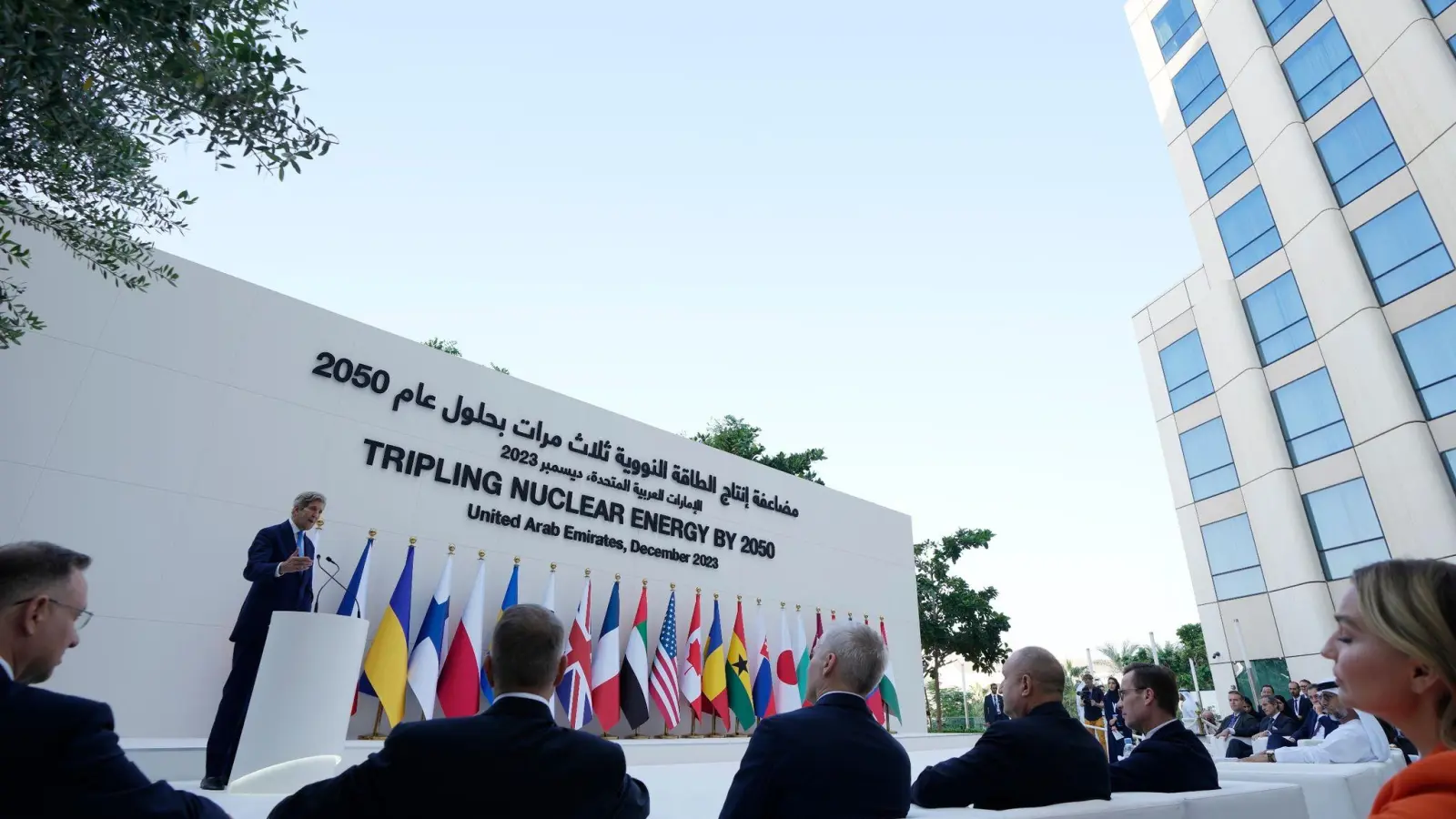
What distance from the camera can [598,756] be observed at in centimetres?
162

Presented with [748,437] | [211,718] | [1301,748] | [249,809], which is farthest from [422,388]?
[748,437]

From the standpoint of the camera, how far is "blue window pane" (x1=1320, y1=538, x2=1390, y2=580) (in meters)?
11.3

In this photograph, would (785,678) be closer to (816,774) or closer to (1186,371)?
(816,774)

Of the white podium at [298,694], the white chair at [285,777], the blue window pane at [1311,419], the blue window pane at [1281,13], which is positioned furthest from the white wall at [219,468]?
the blue window pane at [1281,13]

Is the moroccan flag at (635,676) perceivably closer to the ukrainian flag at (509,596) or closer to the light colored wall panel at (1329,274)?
the ukrainian flag at (509,596)

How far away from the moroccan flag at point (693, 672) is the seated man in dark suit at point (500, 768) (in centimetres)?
652

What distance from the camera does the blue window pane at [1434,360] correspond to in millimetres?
10945

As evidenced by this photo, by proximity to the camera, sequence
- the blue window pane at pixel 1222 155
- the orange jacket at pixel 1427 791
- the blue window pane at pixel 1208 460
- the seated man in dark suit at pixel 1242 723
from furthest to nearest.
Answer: the blue window pane at pixel 1222 155
the blue window pane at pixel 1208 460
the seated man in dark suit at pixel 1242 723
the orange jacket at pixel 1427 791

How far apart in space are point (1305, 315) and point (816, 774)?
15730mm

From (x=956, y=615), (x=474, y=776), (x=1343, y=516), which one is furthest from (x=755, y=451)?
(x=474, y=776)

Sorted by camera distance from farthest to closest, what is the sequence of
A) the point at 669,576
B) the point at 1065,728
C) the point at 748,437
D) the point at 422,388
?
the point at 748,437 < the point at 669,576 < the point at 422,388 < the point at 1065,728

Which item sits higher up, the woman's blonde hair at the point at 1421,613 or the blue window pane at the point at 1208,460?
the blue window pane at the point at 1208,460

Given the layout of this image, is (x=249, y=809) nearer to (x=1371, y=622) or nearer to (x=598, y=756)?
(x=598, y=756)

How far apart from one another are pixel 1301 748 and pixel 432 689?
6772 mm
